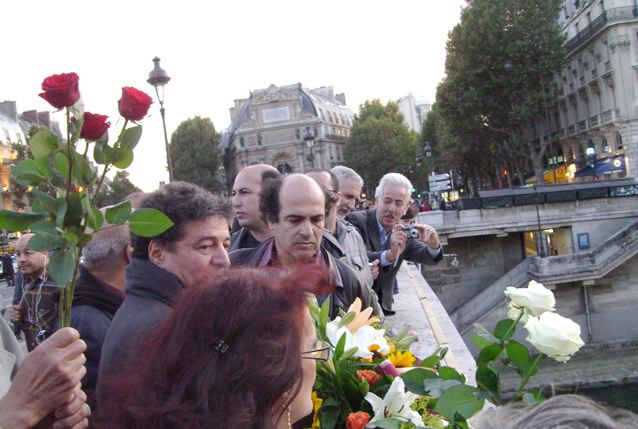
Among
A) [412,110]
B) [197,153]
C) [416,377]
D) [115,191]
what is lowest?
[416,377]

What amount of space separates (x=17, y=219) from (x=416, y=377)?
121cm

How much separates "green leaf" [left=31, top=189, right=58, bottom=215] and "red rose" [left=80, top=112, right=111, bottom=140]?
0.19m

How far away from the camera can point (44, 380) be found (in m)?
1.78

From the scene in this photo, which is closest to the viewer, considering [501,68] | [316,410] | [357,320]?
[316,410]

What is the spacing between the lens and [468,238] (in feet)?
91.4

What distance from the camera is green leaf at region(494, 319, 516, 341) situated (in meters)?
1.84

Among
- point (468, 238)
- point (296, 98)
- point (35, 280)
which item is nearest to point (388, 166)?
point (296, 98)

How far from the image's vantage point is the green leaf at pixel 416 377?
191cm

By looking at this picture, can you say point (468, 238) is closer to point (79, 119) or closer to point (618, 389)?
point (618, 389)

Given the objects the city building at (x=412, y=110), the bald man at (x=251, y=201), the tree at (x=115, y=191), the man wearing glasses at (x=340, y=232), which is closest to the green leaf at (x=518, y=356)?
the tree at (x=115, y=191)

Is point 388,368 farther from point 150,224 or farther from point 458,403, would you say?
point 150,224

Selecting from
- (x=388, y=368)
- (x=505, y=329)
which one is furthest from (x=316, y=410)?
(x=505, y=329)

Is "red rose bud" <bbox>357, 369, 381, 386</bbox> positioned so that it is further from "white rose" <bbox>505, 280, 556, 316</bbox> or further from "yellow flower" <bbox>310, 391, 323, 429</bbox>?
"white rose" <bbox>505, 280, 556, 316</bbox>

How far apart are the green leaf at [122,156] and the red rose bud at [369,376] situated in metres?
0.99
